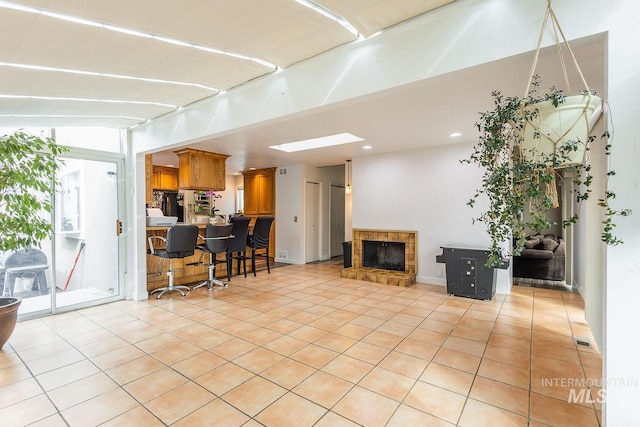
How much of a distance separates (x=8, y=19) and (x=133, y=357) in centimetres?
245

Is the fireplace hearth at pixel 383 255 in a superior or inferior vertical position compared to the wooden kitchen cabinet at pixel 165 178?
inferior

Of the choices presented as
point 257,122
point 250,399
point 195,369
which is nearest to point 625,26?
point 257,122

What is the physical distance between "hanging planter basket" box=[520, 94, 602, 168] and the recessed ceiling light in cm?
329

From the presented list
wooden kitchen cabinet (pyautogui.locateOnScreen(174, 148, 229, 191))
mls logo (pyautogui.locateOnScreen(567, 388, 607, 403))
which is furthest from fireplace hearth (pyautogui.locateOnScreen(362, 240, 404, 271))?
mls logo (pyautogui.locateOnScreen(567, 388, 607, 403))

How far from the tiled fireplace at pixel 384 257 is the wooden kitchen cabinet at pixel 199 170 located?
115 inches

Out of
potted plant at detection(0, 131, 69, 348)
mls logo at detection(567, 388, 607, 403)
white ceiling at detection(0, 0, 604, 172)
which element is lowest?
mls logo at detection(567, 388, 607, 403)

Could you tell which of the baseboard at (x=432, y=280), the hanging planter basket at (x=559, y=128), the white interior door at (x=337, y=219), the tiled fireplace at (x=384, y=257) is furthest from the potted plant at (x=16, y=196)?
the white interior door at (x=337, y=219)

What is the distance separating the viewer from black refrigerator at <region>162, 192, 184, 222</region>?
7.80m

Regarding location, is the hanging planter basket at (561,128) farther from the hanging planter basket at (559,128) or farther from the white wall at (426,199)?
the white wall at (426,199)

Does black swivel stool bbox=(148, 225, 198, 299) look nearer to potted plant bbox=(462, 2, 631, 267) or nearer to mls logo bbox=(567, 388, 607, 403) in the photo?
potted plant bbox=(462, 2, 631, 267)

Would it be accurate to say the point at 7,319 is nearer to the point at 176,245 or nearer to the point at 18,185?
the point at 18,185

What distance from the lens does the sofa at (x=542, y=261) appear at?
5.03 meters

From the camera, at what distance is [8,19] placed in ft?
5.25

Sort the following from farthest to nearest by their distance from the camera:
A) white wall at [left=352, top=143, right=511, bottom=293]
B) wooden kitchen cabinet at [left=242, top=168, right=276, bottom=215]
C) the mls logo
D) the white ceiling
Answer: wooden kitchen cabinet at [left=242, top=168, right=276, bottom=215] < white wall at [left=352, top=143, right=511, bottom=293] < the mls logo < the white ceiling
